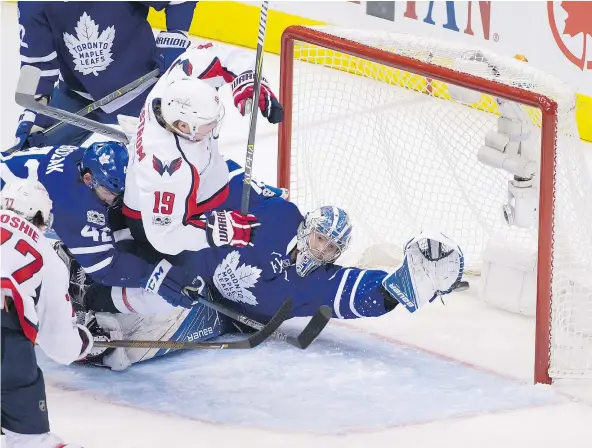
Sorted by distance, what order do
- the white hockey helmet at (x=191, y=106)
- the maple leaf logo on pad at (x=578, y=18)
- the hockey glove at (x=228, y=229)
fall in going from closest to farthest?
the white hockey helmet at (x=191, y=106)
the hockey glove at (x=228, y=229)
the maple leaf logo on pad at (x=578, y=18)

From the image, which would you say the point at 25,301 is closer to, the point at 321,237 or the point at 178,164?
the point at 178,164

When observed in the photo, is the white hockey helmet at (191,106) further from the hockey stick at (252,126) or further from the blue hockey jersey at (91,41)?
the blue hockey jersey at (91,41)

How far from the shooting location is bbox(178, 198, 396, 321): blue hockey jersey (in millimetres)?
3995

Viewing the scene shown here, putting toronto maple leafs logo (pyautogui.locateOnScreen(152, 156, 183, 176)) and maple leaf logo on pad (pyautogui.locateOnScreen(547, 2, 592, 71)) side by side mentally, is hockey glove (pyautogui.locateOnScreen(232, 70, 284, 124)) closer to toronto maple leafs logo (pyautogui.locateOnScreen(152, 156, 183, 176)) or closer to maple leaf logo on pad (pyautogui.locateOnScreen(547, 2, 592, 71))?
toronto maple leafs logo (pyautogui.locateOnScreen(152, 156, 183, 176))

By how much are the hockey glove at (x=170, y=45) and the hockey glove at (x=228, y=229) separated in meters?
0.87

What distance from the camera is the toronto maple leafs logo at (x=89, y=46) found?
14.4 feet

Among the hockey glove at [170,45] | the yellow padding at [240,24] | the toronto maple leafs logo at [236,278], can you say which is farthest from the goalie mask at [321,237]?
the yellow padding at [240,24]

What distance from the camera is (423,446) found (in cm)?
349

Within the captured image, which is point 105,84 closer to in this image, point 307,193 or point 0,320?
point 307,193

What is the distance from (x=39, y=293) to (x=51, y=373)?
819 millimetres

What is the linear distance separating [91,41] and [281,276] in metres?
1.02

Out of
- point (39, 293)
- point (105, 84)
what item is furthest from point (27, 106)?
point (39, 293)

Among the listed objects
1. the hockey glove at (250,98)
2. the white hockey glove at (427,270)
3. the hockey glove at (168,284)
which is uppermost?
the hockey glove at (250,98)

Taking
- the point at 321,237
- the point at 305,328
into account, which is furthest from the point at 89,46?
the point at 305,328
